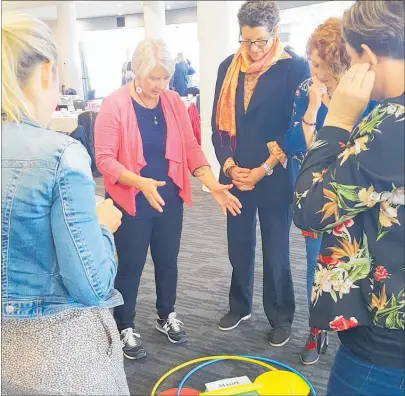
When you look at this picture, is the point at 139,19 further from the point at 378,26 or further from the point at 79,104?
the point at 79,104

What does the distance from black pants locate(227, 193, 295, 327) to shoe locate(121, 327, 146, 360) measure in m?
0.51

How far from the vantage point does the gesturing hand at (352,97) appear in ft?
2.57

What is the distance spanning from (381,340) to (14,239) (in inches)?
26.5

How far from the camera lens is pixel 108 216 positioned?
1000mm

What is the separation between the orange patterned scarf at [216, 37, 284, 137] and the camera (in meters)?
1.80

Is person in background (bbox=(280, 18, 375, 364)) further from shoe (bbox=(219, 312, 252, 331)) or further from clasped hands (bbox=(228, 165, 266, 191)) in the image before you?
shoe (bbox=(219, 312, 252, 331))

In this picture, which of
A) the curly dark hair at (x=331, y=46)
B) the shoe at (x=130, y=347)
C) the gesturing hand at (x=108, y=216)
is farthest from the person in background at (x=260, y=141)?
the gesturing hand at (x=108, y=216)

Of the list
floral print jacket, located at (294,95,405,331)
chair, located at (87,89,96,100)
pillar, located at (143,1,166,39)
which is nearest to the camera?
floral print jacket, located at (294,95,405,331)

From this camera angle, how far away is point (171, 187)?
1881mm

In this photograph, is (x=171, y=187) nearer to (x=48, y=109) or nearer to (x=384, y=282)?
(x=48, y=109)

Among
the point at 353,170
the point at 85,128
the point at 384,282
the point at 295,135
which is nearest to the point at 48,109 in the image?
the point at 353,170

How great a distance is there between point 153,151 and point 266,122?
456mm

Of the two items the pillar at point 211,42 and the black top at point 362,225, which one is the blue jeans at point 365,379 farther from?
the pillar at point 211,42

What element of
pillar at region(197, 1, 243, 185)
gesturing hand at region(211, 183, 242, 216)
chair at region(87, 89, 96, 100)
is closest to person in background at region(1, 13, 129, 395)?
gesturing hand at region(211, 183, 242, 216)
